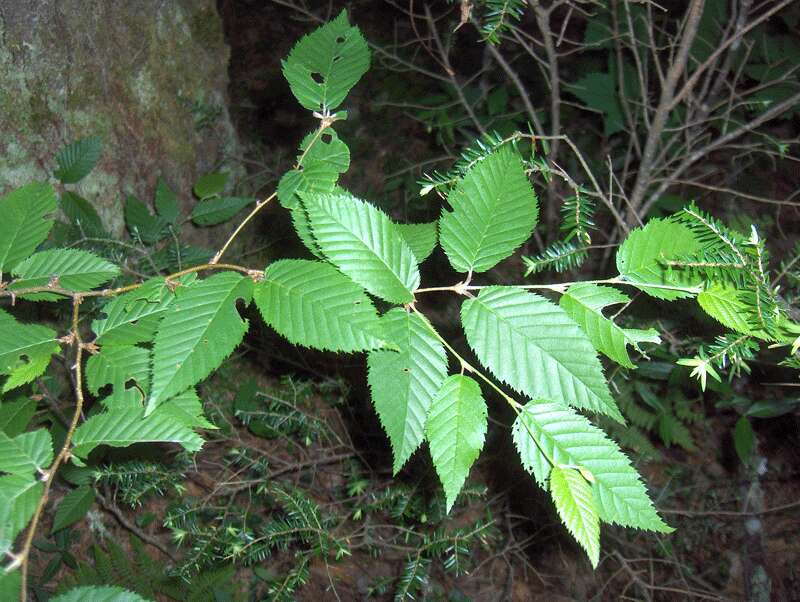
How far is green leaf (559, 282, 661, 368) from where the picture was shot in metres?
1.01

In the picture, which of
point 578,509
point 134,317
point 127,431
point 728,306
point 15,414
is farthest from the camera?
point 15,414

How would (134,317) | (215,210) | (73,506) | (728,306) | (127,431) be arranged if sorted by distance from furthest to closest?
(215,210) → (73,506) → (134,317) → (127,431) → (728,306)

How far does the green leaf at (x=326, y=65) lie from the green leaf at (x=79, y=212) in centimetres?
147

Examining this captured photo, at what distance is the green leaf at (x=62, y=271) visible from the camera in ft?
3.96

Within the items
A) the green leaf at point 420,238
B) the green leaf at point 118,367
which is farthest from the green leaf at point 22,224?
the green leaf at point 420,238

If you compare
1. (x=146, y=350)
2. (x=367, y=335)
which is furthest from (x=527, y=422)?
(x=146, y=350)

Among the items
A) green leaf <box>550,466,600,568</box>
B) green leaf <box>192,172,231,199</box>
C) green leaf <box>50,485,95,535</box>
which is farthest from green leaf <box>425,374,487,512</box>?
green leaf <box>192,172,231,199</box>

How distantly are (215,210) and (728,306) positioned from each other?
236 centimetres

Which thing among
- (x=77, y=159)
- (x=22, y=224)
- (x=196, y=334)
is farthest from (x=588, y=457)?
(x=77, y=159)

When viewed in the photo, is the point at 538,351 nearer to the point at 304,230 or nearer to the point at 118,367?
the point at 304,230

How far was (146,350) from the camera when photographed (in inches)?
50.1

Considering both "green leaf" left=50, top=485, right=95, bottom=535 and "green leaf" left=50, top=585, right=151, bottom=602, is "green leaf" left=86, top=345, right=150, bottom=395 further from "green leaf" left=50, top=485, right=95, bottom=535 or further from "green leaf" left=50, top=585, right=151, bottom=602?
"green leaf" left=50, top=485, right=95, bottom=535

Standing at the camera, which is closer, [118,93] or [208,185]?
[118,93]

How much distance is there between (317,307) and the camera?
98cm
